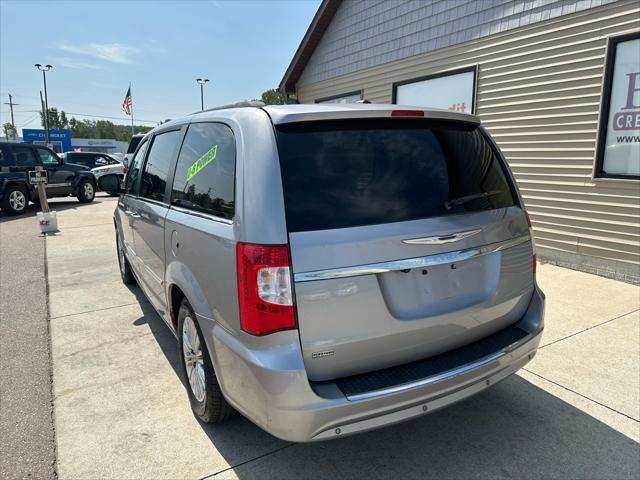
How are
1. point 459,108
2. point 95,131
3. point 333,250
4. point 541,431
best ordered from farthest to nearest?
point 95,131 → point 459,108 → point 541,431 → point 333,250

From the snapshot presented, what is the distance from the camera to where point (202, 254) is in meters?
2.35

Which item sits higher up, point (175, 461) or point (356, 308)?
point (356, 308)

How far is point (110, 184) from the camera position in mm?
4785

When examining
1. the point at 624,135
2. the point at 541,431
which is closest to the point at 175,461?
the point at 541,431

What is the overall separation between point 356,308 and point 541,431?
163 centimetres

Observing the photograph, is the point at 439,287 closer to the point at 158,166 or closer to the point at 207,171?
the point at 207,171

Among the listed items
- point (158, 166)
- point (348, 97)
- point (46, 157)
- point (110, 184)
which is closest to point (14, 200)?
point (46, 157)

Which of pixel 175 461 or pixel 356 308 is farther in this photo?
pixel 175 461

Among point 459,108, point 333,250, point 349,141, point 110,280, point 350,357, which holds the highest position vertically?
point 459,108

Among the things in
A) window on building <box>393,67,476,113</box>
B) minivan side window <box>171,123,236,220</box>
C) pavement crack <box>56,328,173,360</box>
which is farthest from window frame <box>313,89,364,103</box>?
minivan side window <box>171,123,236,220</box>

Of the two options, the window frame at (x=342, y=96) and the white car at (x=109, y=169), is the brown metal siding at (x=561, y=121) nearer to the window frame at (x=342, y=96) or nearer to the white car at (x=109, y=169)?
the window frame at (x=342, y=96)

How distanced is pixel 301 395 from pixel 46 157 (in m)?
14.9

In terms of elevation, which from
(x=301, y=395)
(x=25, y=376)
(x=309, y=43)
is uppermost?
(x=309, y=43)

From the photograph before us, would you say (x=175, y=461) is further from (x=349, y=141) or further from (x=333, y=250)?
(x=349, y=141)
